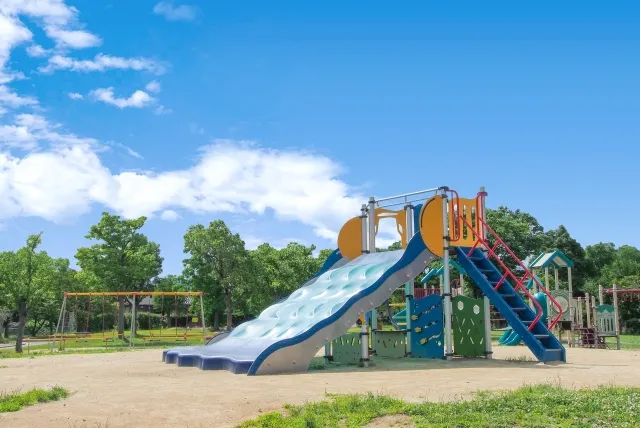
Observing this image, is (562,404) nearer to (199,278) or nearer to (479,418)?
(479,418)

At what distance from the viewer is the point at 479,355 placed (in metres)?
18.2

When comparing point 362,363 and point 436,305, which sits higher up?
point 436,305

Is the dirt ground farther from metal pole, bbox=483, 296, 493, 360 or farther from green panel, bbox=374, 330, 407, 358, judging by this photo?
green panel, bbox=374, 330, 407, 358

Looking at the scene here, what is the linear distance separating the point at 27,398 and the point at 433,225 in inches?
418

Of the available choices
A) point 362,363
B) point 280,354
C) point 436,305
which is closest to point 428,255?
point 436,305

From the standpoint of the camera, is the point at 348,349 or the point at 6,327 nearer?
the point at 348,349

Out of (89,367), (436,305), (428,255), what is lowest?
(89,367)

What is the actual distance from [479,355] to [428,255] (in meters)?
3.45

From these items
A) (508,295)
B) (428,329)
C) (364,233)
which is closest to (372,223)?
(364,233)

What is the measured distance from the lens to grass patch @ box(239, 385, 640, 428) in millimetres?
7645

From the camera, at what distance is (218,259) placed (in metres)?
48.8

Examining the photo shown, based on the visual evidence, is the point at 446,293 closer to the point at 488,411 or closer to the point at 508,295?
the point at 508,295

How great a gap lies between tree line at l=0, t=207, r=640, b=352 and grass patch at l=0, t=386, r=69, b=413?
74.1ft

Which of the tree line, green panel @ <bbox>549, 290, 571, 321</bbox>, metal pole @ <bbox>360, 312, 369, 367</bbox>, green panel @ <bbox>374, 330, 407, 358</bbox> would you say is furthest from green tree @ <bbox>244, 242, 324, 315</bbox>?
metal pole @ <bbox>360, 312, 369, 367</bbox>
